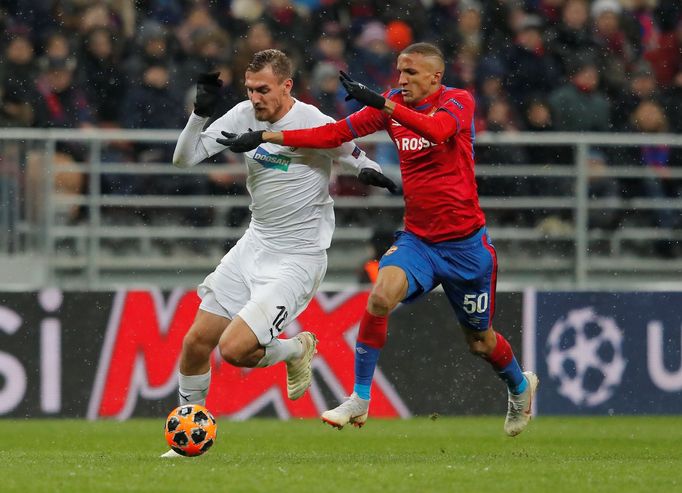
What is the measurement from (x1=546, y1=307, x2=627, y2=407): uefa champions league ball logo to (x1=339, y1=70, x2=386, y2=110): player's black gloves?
14.8 ft

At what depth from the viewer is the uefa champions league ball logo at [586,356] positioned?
11.9 m

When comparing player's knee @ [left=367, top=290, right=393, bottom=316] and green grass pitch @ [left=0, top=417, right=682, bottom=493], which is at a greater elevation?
player's knee @ [left=367, top=290, right=393, bottom=316]

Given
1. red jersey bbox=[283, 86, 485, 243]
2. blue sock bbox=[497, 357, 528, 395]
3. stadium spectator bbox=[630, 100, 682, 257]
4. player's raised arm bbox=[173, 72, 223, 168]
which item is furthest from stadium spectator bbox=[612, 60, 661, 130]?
player's raised arm bbox=[173, 72, 223, 168]

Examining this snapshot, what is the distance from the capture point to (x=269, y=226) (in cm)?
832

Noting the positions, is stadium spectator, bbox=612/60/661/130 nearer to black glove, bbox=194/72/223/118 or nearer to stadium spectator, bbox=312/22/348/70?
stadium spectator, bbox=312/22/348/70

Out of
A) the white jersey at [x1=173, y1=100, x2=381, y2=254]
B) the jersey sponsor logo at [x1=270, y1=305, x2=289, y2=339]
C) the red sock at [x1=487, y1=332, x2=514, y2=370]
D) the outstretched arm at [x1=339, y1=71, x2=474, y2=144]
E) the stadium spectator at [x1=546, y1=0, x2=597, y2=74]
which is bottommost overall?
the red sock at [x1=487, y1=332, x2=514, y2=370]

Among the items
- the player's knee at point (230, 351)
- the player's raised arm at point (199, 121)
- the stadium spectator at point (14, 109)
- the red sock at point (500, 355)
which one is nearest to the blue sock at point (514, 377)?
the red sock at point (500, 355)

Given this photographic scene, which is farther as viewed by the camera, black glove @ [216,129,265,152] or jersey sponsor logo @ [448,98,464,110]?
jersey sponsor logo @ [448,98,464,110]

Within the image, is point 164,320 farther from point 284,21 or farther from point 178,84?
point 284,21

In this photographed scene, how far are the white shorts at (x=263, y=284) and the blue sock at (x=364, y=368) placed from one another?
449 mm

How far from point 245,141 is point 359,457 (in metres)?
1.95

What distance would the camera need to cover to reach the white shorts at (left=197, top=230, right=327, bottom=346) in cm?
803

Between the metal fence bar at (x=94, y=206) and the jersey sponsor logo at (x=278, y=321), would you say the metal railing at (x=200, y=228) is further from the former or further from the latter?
the jersey sponsor logo at (x=278, y=321)

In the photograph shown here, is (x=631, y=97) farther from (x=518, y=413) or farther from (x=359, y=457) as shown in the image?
(x=359, y=457)
